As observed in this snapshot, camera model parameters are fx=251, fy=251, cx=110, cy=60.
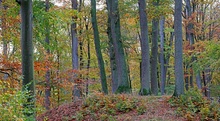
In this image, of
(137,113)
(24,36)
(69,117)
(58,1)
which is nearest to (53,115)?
(69,117)

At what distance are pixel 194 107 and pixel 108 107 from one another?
273cm

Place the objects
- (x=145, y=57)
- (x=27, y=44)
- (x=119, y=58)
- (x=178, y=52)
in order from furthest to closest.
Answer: (x=119, y=58) → (x=145, y=57) → (x=178, y=52) → (x=27, y=44)

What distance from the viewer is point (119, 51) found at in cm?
1145

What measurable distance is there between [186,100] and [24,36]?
5413mm

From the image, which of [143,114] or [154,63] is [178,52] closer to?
[143,114]

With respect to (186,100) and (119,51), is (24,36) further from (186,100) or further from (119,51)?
(119,51)

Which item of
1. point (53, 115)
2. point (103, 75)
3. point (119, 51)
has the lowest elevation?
point (53, 115)

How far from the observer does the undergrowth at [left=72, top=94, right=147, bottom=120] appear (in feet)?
25.5

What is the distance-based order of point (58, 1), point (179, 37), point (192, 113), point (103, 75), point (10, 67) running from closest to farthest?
1. point (192, 113)
2. point (10, 67)
3. point (179, 37)
4. point (103, 75)
5. point (58, 1)

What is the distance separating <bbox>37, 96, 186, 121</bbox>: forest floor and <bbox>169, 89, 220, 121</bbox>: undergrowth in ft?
0.74

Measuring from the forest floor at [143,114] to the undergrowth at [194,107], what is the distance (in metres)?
0.23

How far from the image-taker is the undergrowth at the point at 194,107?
729 cm

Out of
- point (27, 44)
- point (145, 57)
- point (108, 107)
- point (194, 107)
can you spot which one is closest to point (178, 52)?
point (194, 107)

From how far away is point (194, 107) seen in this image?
789cm
